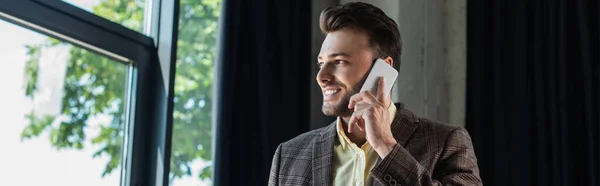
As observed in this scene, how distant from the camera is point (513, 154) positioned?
9.39 ft

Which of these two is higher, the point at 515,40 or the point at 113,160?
the point at 515,40

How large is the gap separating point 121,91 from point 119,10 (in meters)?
0.27

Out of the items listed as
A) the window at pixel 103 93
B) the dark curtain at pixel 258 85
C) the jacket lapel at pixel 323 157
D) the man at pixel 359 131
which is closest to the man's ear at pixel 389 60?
the man at pixel 359 131

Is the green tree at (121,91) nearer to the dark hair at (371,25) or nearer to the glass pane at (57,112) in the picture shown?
the glass pane at (57,112)

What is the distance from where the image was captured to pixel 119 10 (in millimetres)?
2670

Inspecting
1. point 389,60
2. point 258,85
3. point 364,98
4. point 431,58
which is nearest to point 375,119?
point 364,98

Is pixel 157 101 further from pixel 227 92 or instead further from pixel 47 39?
pixel 47 39

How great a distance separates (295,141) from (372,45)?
0.33 m

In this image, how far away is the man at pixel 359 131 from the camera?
172 cm

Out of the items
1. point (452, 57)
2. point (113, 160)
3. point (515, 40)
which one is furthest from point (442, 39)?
point (113, 160)

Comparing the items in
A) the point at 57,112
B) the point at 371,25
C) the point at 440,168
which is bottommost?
the point at 440,168

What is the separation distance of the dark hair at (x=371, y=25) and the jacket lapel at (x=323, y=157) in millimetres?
233

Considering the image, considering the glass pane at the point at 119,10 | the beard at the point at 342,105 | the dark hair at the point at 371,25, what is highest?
the glass pane at the point at 119,10

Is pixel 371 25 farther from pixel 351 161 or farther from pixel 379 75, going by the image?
pixel 351 161
